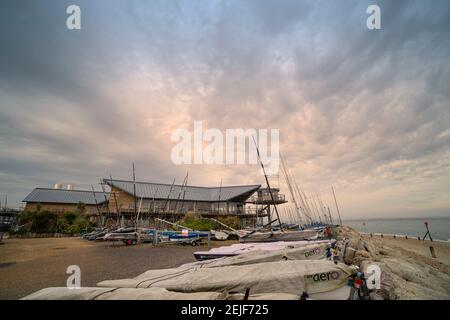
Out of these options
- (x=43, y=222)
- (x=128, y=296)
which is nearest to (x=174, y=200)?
(x=43, y=222)

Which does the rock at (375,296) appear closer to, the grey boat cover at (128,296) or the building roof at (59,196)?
the grey boat cover at (128,296)

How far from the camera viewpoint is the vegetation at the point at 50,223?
38219 millimetres

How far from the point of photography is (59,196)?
168ft

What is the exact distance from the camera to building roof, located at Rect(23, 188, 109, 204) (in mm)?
47562

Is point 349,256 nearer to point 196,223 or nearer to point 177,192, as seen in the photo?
point 196,223

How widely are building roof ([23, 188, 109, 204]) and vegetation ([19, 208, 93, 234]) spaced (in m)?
7.36

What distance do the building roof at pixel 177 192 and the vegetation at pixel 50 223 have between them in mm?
9725

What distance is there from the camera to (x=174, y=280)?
16.5 ft

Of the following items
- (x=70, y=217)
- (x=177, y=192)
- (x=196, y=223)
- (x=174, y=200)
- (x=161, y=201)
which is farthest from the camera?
(x=177, y=192)

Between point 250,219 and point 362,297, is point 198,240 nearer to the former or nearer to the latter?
point 362,297

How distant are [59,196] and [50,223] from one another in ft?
47.6

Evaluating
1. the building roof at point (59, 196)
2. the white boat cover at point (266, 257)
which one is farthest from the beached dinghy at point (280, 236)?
the building roof at point (59, 196)
